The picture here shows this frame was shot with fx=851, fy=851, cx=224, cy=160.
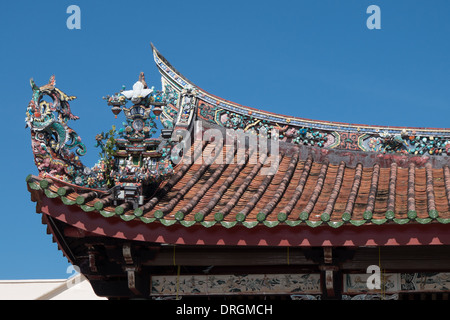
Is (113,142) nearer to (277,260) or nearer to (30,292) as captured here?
(277,260)

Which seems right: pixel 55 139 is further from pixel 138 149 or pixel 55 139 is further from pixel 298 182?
pixel 298 182

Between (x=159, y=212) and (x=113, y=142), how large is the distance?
1.63m

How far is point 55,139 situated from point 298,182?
3.39 metres

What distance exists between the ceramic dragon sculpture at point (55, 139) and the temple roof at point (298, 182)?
0.80 feet

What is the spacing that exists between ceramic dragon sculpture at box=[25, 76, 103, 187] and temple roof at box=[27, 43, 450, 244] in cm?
24

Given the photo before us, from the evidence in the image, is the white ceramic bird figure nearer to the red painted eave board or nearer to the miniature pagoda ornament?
the miniature pagoda ornament

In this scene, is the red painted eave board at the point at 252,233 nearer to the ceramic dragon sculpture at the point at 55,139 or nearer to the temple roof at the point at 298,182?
the temple roof at the point at 298,182

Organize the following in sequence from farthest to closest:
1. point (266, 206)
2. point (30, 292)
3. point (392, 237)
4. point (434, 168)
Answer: point (30, 292) → point (434, 168) → point (266, 206) → point (392, 237)

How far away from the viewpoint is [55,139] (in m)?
11.1

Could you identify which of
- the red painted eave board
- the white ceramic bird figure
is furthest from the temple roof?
the white ceramic bird figure

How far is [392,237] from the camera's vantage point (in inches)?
389

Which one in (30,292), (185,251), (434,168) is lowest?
(30,292)
